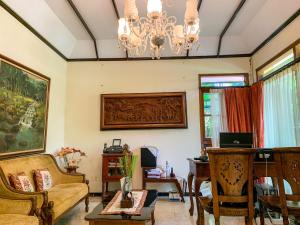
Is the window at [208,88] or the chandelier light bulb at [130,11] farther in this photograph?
the window at [208,88]

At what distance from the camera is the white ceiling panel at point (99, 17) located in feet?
12.5

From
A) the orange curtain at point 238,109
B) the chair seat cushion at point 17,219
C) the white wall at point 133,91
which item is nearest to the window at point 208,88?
the white wall at point 133,91

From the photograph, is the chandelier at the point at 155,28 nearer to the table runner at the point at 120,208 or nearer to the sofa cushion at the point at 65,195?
the table runner at the point at 120,208

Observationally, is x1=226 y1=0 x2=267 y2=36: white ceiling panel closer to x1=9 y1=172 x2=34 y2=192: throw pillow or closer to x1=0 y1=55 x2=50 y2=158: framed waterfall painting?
x1=0 y1=55 x2=50 y2=158: framed waterfall painting

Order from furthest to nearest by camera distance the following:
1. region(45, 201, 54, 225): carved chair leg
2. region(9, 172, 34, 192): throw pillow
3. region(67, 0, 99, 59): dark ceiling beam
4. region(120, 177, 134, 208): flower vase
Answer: region(67, 0, 99, 59): dark ceiling beam, region(9, 172, 34, 192): throw pillow, region(45, 201, 54, 225): carved chair leg, region(120, 177, 134, 208): flower vase

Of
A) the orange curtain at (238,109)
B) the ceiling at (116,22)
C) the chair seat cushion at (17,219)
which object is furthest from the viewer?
the orange curtain at (238,109)

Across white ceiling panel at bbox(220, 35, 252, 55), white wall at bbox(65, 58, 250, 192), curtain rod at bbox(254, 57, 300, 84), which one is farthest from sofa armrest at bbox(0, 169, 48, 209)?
white ceiling panel at bbox(220, 35, 252, 55)

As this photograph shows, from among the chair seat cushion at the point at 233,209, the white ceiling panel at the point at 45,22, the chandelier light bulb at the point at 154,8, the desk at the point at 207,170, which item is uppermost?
the white ceiling panel at the point at 45,22

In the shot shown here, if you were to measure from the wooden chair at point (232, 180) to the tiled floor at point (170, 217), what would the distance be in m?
1.23

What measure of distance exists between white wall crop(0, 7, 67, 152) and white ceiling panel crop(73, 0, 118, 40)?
95 cm

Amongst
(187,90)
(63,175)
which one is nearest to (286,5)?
(187,90)

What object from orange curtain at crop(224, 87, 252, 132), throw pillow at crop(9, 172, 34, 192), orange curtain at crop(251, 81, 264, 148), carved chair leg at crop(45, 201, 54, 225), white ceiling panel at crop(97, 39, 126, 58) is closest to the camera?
carved chair leg at crop(45, 201, 54, 225)

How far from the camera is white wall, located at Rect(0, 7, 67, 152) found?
3234 millimetres

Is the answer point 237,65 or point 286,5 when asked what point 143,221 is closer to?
point 286,5
